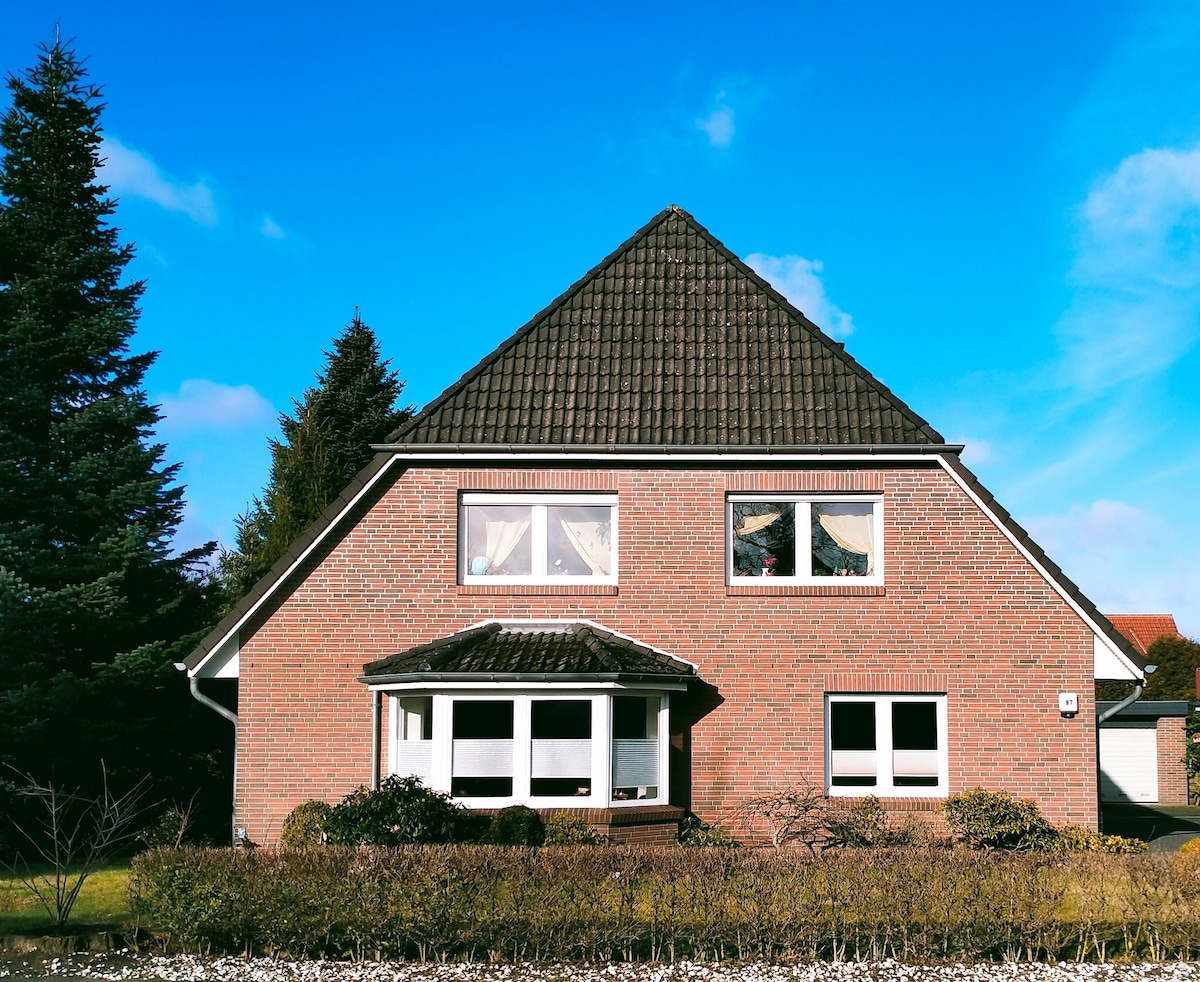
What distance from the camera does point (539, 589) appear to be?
17000 mm

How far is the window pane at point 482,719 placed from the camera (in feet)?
52.6

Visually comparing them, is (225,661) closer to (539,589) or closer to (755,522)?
(539,589)

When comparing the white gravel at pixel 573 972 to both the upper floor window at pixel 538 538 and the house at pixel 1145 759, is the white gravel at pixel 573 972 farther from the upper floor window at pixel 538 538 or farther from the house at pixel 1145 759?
the house at pixel 1145 759

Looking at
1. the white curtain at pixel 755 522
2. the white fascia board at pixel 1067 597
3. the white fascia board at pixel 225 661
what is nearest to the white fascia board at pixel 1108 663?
the white fascia board at pixel 1067 597

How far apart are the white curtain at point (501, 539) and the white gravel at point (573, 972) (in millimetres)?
7365

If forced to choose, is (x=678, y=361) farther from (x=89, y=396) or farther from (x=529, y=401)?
(x=89, y=396)

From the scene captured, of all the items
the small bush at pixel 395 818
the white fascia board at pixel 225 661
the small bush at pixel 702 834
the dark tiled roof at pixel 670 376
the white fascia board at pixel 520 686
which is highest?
the dark tiled roof at pixel 670 376

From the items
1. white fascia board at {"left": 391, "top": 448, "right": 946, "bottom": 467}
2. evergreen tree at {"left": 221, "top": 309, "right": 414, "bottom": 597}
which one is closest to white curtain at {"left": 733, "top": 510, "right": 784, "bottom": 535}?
white fascia board at {"left": 391, "top": 448, "right": 946, "bottom": 467}

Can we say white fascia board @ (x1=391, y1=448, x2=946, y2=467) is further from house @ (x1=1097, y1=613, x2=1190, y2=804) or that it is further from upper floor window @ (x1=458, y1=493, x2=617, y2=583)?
house @ (x1=1097, y1=613, x2=1190, y2=804)

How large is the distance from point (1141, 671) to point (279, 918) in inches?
473

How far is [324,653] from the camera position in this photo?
1691 cm

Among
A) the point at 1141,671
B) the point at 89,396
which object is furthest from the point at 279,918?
the point at 89,396

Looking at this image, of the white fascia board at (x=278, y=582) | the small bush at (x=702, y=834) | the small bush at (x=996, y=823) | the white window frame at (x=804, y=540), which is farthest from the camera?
the white window frame at (x=804, y=540)

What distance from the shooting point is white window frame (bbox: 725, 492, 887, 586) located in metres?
17.0
